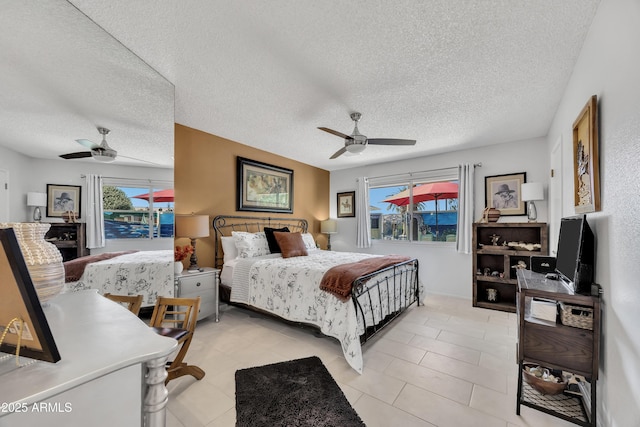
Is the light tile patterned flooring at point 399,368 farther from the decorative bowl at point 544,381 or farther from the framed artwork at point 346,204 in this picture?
the framed artwork at point 346,204

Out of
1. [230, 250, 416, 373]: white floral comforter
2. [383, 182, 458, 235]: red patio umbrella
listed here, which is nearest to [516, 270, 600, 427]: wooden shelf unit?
[230, 250, 416, 373]: white floral comforter

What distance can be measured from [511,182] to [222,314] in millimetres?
4619

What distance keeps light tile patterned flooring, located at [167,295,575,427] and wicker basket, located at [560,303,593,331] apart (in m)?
0.64

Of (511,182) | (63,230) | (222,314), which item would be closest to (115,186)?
(63,230)

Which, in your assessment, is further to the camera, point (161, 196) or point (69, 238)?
point (161, 196)

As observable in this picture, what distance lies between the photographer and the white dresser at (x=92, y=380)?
62 cm

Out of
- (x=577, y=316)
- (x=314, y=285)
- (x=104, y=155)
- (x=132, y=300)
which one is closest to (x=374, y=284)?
(x=314, y=285)

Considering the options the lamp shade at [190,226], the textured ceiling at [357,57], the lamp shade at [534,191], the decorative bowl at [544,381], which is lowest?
the decorative bowl at [544,381]

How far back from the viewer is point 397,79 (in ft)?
7.50

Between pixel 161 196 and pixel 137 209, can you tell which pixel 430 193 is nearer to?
pixel 161 196

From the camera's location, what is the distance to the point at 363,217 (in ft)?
17.7

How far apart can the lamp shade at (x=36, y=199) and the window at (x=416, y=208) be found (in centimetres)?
477

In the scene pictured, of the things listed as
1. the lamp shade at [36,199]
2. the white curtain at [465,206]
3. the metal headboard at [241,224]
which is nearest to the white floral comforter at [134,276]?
the lamp shade at [36,199]

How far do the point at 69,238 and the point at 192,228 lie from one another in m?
1.60
